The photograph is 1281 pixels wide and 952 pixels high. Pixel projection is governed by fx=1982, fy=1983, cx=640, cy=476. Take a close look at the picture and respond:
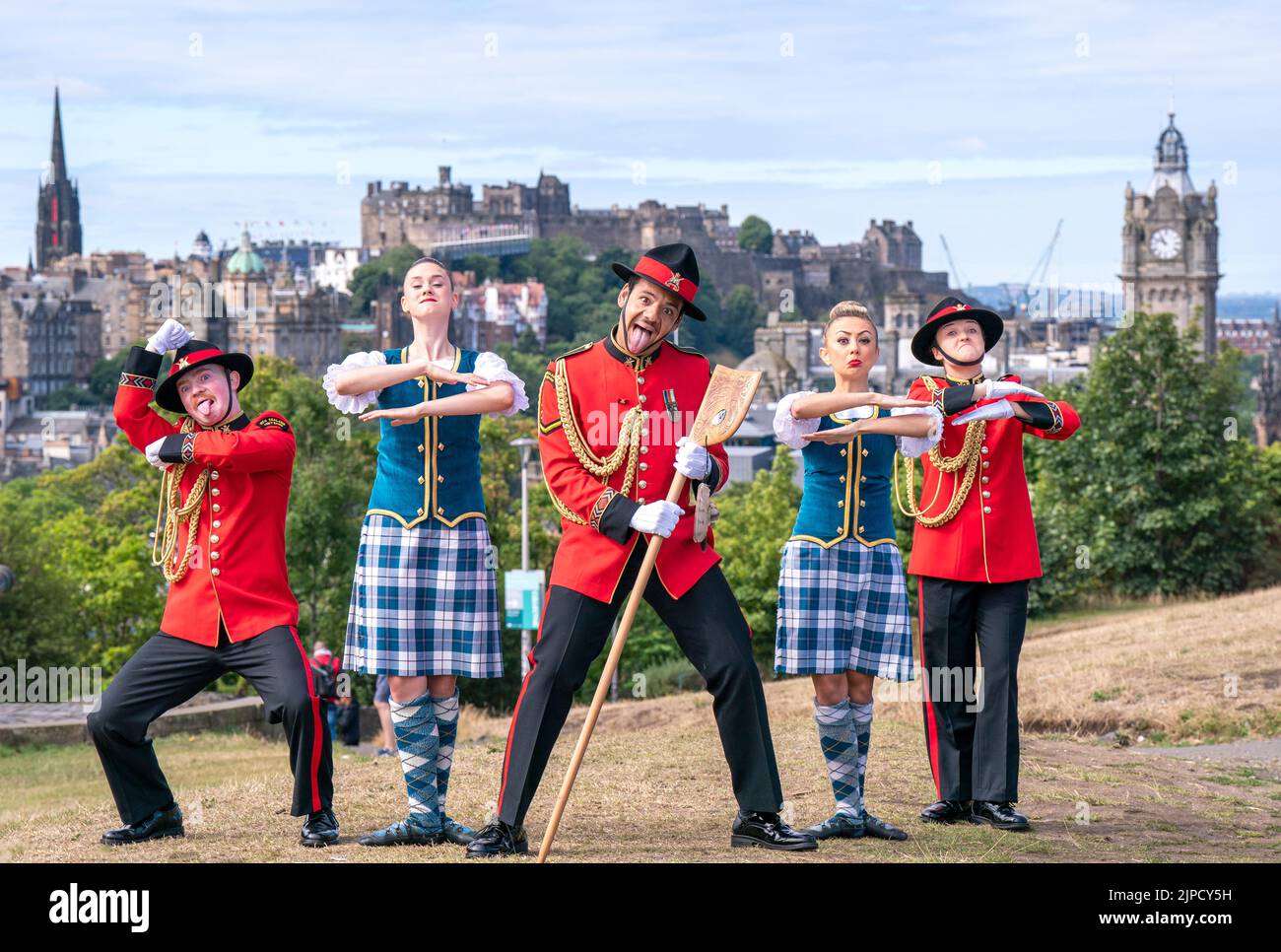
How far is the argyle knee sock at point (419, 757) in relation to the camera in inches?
338

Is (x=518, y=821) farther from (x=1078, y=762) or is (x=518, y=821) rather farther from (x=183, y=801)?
(x=1078, y=762)

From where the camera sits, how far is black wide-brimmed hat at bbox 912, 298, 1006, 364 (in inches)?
368

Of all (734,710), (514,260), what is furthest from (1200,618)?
(514,260)

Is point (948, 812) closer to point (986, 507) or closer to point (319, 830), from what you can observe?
point (986, 507)

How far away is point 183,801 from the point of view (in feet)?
33.9

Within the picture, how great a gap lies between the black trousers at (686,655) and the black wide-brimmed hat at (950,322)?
6.02 feet

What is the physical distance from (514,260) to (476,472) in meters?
181

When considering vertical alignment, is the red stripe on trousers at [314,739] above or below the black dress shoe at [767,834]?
above

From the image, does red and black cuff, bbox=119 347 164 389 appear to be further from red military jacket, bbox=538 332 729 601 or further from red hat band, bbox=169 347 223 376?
red military jacket, bbox=538 332 729 601

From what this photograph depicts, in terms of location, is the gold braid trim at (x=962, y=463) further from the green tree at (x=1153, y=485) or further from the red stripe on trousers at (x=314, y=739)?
the green tree at (x=1153, y=485)

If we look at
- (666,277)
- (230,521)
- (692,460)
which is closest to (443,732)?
(230,521)

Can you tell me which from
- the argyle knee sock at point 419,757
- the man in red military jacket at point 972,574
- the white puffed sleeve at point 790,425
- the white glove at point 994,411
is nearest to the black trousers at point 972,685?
the man in red military jacket at point 972,574

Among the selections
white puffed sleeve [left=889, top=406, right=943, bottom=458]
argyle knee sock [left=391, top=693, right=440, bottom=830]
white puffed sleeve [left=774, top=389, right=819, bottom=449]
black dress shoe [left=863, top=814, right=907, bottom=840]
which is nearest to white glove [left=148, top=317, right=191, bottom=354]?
argyle knee sock [left=391, top=693, right=440, bottom=830]

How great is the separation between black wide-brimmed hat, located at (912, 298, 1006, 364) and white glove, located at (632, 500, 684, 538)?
1842 millimetres
